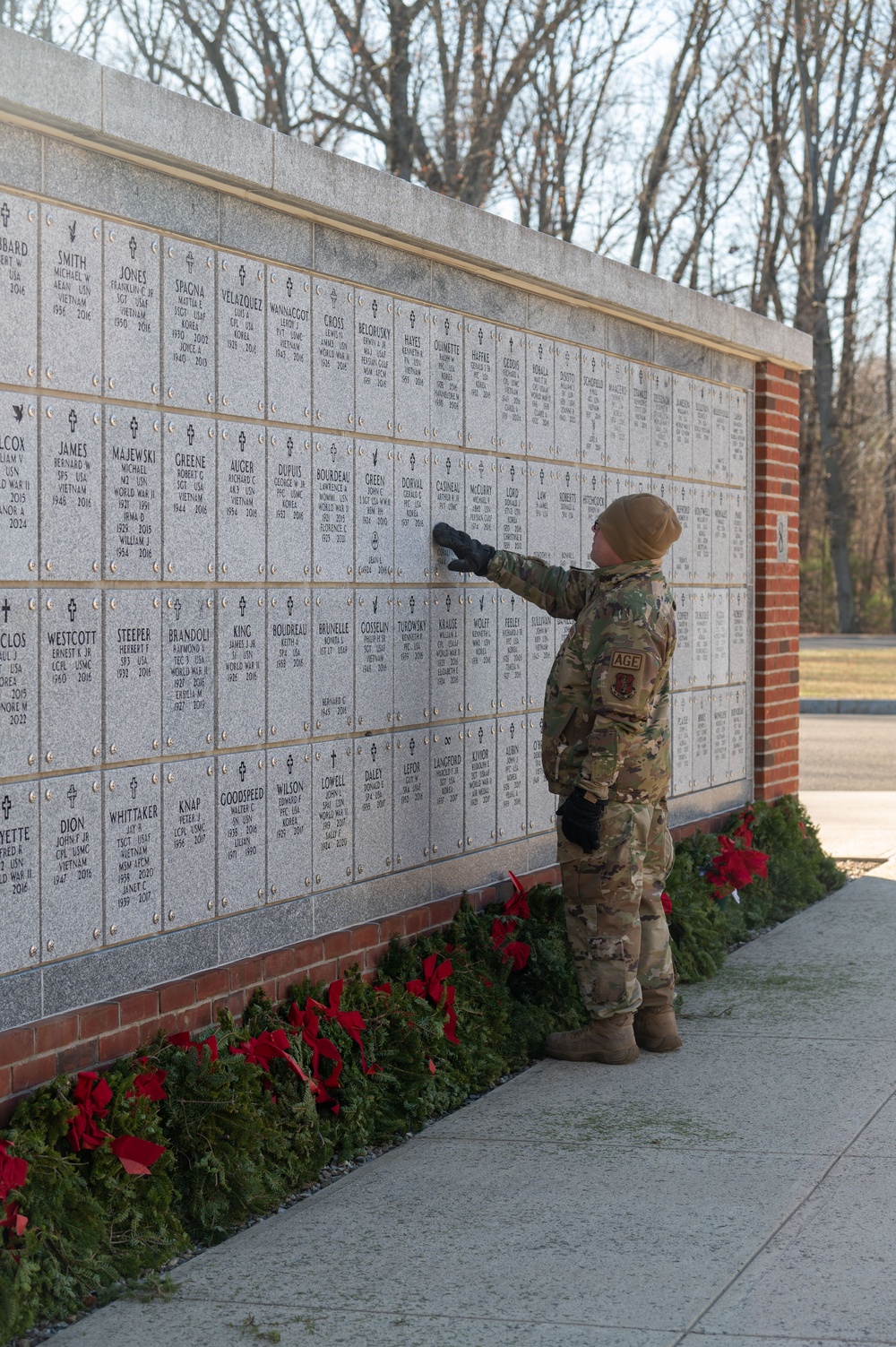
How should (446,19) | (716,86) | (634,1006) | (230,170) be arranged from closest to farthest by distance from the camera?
(230,170)
(634,1006)
(446,19)
(716,86)

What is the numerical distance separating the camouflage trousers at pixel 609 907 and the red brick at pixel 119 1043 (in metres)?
1.65

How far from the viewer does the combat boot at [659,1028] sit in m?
5.71

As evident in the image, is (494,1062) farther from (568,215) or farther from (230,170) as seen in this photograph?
(568,215)

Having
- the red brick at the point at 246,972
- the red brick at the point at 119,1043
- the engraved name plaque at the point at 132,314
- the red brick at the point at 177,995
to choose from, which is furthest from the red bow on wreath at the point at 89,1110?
the engraved name plaque at the point at 132,314

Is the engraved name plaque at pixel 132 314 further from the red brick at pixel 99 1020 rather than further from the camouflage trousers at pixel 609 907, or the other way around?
the camouflage trousers at pixel 609 907

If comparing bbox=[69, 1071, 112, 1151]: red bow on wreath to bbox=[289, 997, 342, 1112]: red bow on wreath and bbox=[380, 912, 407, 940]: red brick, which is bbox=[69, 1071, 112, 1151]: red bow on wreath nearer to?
bbox=[289, 997, 342, 1112]: red bow on wreath

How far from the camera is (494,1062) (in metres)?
5.39

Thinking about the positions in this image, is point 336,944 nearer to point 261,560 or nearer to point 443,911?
point 443,911

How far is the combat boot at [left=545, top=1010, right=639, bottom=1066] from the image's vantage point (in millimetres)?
5582

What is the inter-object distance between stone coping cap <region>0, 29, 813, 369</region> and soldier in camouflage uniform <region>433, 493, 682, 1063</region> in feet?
3.74

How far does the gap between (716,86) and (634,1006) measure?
19.2m

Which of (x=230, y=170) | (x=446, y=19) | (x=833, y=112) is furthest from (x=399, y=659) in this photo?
(x=833, y=112)

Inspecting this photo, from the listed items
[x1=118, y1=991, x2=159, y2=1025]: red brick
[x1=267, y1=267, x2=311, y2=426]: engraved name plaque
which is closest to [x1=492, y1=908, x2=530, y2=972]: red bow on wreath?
[x1=118, y1=991, x2=159, y2=1025]: red brick

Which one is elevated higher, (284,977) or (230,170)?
(230,170)
